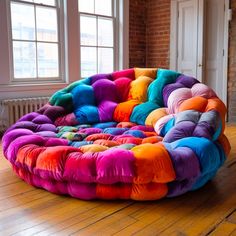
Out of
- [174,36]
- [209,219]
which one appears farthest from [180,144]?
[174,36]

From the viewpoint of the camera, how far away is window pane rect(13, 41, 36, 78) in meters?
4.36

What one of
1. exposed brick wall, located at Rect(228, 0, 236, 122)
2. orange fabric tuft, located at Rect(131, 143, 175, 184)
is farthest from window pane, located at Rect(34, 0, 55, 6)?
orange fabric tuft, located at Rect(131, 143, 175, 184)

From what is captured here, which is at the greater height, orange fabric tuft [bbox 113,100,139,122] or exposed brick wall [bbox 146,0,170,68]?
exposed brick wall [bbox 146,0,170,68]

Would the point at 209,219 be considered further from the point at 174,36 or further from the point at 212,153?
the point at 174,36

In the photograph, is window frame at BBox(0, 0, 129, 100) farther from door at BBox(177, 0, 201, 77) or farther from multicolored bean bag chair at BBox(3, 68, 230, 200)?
multicolored bean bag chair at BBox(3, 68, 230, 200)

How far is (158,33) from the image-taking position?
5941 mm

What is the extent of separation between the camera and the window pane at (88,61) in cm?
513

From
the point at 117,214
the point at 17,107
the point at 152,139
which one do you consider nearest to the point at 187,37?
the point at 17,107

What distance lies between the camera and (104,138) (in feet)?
8.79

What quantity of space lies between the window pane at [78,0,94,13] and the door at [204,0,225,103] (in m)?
1.85

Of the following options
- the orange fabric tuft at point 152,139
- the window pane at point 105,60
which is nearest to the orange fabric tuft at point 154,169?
the orange fabric tuft at point 152,139

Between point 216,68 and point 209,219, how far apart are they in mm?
3715

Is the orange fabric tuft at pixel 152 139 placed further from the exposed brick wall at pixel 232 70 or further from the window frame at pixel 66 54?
the exposed brick wall at pixel 232 70

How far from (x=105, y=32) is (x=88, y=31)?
38cm
